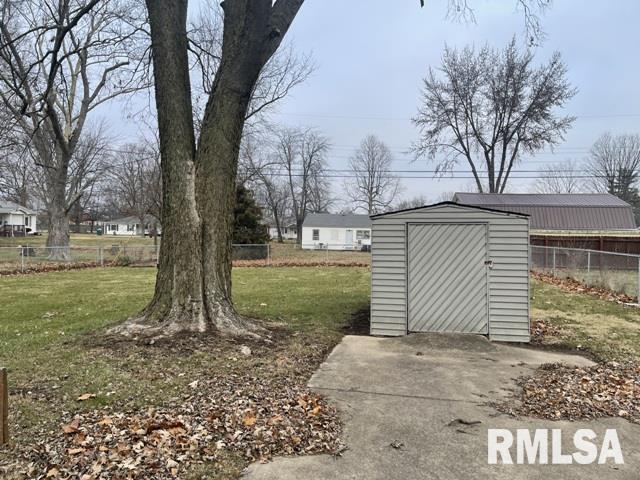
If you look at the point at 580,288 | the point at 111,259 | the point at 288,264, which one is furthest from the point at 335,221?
the point at 580,288

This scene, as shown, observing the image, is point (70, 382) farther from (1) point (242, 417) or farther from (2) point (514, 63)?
(2) point (514, 63)

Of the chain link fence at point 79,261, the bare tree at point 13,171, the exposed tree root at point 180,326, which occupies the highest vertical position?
the bare tree at point 13,171

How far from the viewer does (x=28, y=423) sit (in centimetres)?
360

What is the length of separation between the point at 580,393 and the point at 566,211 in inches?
1173

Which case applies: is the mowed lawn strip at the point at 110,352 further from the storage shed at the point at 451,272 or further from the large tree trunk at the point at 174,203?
the storage shed at the point at 451,272

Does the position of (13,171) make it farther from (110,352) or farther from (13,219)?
(110,352)

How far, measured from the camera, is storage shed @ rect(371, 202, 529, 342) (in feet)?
22.6

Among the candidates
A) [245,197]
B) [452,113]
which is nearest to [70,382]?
[245,197]

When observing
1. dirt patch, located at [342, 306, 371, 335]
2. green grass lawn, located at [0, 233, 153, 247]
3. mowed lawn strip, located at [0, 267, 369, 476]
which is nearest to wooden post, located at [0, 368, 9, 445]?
mowed lawn strip, located at [0, 267, 369, 476]

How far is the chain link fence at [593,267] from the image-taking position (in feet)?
43.4

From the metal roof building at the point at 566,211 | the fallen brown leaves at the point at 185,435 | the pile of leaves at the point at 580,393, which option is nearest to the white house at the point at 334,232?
the metal roof building at the point at 566,211

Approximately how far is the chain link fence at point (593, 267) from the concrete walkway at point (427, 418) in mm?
8642

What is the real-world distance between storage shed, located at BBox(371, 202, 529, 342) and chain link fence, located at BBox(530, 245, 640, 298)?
688 cm

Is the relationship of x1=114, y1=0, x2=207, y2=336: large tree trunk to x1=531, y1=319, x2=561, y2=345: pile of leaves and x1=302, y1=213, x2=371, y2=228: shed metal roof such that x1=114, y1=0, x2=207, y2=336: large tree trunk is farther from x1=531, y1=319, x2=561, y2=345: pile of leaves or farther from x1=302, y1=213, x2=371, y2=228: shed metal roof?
x1=302, y1=213, x2=371, y2=228: shed metal roof
